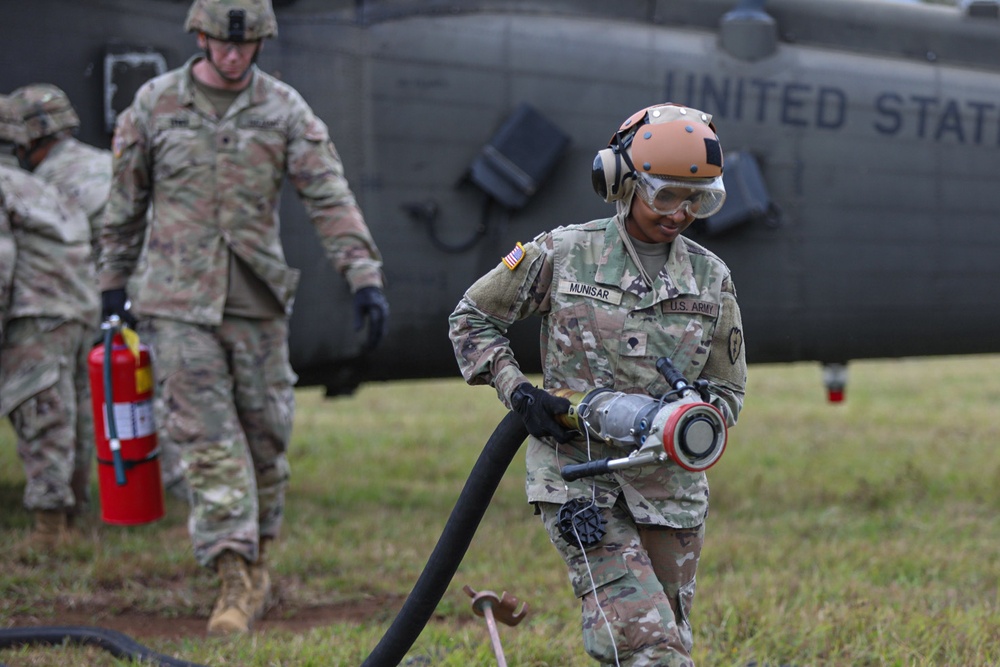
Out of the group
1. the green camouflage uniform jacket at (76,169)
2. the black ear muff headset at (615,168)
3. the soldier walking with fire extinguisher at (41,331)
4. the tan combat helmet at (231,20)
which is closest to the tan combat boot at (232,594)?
the soldier walking with fire extinguisher at (41,331)

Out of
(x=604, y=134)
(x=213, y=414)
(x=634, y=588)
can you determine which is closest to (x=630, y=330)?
(x=634, y=588)

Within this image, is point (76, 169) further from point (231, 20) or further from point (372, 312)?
point (372, 312)

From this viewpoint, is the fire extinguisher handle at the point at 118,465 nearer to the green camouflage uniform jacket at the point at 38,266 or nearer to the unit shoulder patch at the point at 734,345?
the green camouflage uniform jacket at the point at 38,266

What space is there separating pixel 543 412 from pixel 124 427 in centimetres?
231

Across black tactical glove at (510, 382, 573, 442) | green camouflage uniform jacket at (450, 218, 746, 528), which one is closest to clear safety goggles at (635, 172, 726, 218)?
green camouflage uniform jacket at (450, 218, 746, 528)

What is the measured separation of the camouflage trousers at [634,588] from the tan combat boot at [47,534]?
10.2ft

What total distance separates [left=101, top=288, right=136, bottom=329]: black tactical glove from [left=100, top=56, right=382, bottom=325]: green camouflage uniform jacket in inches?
2.5

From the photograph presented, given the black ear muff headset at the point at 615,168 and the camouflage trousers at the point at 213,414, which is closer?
the black ear muff headset at the point at 615,168

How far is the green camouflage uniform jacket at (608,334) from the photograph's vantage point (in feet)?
9.74

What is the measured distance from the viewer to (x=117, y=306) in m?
4.55

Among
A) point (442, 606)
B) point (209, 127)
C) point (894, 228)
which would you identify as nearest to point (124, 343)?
point (209, 127)

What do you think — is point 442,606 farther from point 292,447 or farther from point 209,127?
point 292,447

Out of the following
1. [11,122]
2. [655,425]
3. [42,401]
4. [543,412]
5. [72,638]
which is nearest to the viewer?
[655,425]

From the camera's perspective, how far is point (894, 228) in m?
5.73
